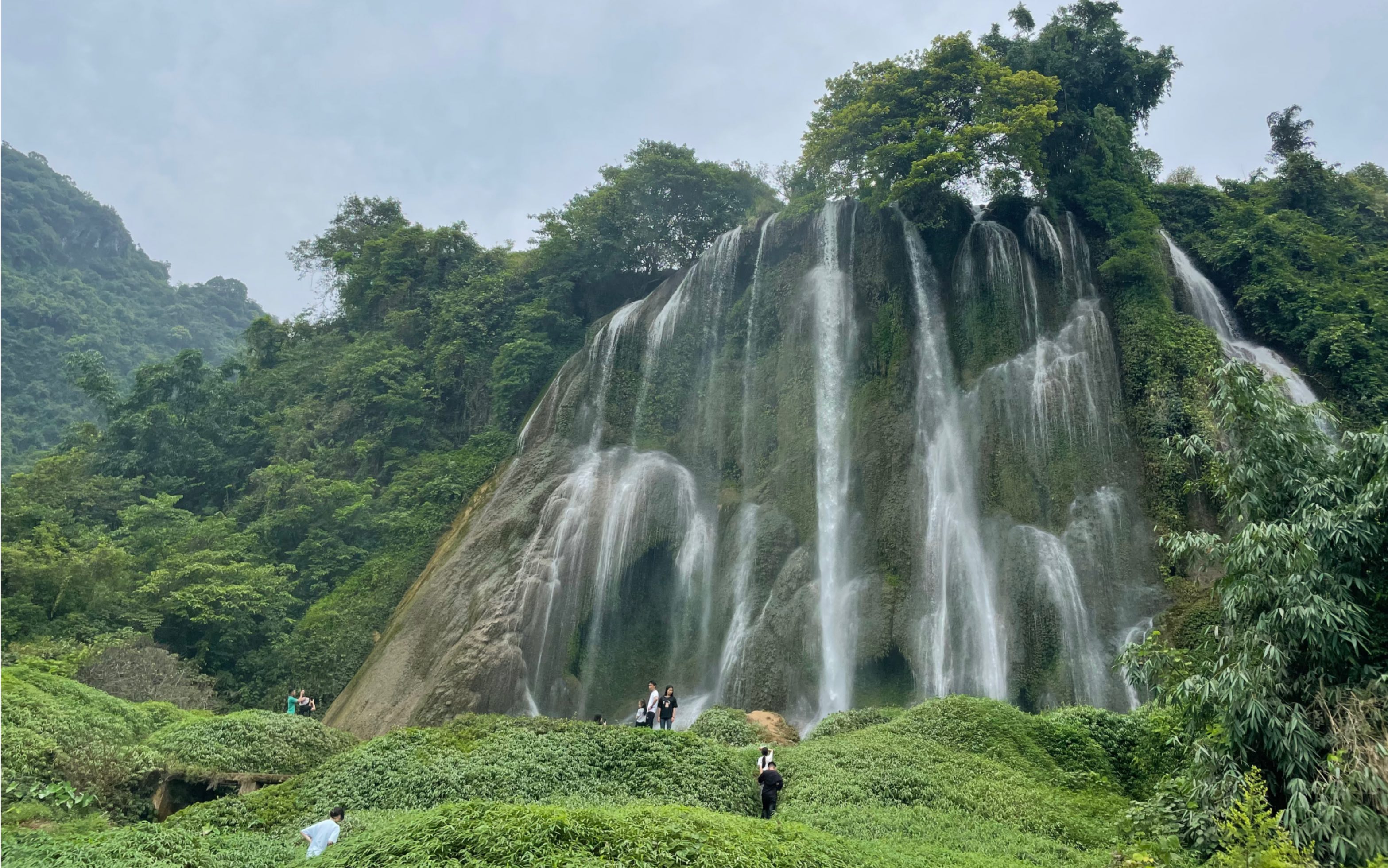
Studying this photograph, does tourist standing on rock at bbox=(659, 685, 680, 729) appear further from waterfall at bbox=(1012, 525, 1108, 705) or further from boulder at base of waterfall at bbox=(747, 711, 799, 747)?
waterfall at bbox=(1012, 525, 1108, 705)

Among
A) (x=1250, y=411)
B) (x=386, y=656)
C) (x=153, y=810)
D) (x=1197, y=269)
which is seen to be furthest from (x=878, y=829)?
(x=1197, y=269)

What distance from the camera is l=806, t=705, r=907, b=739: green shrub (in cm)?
1452

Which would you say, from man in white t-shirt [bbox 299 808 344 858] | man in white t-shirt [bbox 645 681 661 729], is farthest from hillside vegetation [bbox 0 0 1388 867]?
man in white t-shirt [bbox 645 681 661 729]

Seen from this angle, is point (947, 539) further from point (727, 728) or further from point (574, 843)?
point (574, 843)

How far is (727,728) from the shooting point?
48.3 ft

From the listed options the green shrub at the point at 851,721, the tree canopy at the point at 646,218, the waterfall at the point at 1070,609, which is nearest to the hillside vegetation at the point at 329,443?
the tree canopy at the point at 646,218

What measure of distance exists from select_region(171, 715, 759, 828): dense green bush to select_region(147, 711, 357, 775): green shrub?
1205 mm

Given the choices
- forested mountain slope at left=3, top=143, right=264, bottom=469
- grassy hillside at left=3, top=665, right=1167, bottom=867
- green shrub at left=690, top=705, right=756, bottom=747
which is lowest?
grassy hillside at left=3, top=665, right=1167, bottom=867

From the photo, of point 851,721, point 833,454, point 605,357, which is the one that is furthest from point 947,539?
point 605,357

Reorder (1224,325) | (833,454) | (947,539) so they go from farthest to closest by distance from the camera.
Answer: (833,454) < (1224,325) < (947,539)

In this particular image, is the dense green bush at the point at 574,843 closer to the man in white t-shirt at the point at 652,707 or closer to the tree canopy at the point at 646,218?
the man in white t-shirt at the point at 652,707

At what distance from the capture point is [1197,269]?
24.8m

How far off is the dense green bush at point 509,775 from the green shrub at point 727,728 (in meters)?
2.05

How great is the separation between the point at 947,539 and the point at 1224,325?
1018 centimetres
